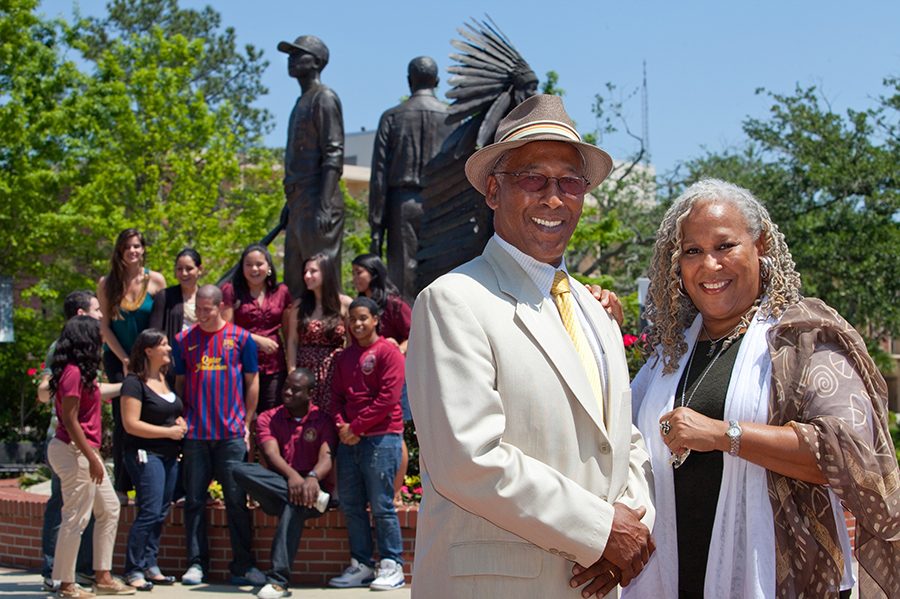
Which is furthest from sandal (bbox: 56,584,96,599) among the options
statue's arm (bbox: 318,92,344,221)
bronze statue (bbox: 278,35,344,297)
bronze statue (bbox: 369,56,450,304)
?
statue's arm (bbox: 318,92,344,221)

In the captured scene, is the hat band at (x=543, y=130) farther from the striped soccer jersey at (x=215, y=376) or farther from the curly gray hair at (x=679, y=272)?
the striped soccer jersey at (x=215, y=376)

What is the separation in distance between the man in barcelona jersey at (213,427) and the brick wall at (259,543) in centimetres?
12

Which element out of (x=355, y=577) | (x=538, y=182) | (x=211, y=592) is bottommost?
(x=211, y=592)

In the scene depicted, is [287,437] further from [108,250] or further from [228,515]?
[108,250]

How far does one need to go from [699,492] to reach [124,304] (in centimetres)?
570

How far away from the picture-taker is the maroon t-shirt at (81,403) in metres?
6.82

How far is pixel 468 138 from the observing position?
8672 millimetres

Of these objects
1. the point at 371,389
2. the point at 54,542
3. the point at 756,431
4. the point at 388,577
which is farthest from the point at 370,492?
the point at 756,431

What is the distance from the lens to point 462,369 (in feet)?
8.95

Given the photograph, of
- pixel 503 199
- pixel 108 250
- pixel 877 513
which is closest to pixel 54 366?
pixel 503 199

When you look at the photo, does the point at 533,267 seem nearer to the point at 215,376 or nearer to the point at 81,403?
the point at 81,403

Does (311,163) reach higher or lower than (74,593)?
higher

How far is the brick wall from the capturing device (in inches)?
291

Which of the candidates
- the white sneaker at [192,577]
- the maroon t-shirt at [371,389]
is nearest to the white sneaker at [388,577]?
the maroon t-shirt at [371,389]
